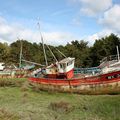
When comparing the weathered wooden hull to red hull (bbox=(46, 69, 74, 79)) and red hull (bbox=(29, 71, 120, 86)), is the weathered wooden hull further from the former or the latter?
red hull (bbox=(46, 69, 74, 79))

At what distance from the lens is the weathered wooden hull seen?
29.4m

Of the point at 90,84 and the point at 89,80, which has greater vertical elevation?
the point at 89,80

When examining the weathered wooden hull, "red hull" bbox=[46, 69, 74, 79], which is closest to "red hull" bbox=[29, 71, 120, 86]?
the weathered wooden hull

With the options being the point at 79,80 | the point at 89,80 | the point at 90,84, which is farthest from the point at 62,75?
the point at 90,84

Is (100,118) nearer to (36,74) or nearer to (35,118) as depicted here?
(35,118)

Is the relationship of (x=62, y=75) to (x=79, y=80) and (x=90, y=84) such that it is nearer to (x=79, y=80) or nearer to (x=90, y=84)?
(x=79, y=80)

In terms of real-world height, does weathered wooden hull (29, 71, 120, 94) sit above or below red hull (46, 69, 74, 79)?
below

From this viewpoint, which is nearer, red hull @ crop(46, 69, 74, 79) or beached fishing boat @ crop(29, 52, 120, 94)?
beached fishing boat @ crop(29, 52, 120, 94)

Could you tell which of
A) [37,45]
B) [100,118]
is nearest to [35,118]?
[100,118]

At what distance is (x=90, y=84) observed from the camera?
3069 cm

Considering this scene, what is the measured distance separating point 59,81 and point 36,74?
26.5ft

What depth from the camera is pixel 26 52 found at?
95.5m

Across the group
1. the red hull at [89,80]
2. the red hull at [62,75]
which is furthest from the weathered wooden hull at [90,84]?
the red hull at [62,75]

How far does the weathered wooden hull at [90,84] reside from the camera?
29391mm
